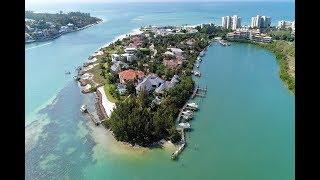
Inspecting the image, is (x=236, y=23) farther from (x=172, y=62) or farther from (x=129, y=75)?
Answer: (x=129, y=75)

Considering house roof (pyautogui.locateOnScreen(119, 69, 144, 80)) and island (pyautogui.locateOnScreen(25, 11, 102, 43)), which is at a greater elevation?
island (pyautogui.locateOnScreen(25, 11, 102, 43))

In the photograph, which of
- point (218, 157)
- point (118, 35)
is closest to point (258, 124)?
point (218, 157)

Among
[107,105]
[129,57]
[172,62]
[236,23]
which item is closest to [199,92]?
[107,105]

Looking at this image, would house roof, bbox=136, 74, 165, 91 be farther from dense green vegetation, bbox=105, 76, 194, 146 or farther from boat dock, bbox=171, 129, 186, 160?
boat dock, bbox=171, 129, 186, 160

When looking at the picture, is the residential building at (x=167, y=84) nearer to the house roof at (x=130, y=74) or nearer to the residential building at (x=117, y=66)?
the house roof at (x=130, y=74)

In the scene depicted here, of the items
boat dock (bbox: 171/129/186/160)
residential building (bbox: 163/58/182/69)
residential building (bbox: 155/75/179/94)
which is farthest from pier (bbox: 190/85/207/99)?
boat dock (bbox: 171/129/186/160)

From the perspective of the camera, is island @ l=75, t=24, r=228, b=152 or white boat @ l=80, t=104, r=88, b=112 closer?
island @ l=75, t=24, r=228, b=152

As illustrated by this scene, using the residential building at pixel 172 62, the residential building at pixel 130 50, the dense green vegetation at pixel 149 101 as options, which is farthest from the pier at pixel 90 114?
the residential building at pixel 130 50
